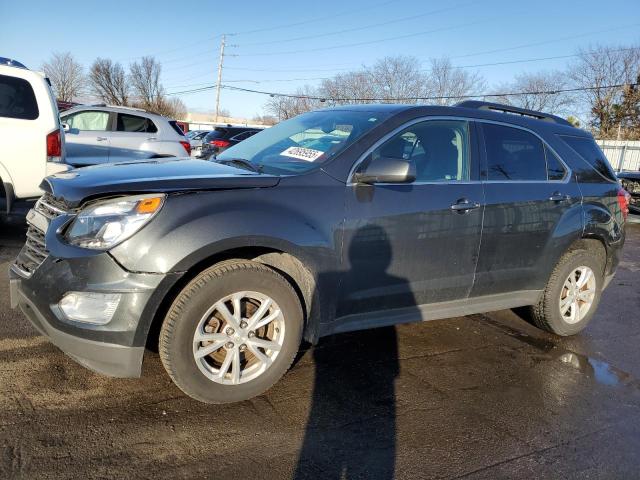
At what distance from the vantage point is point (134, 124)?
420 inches

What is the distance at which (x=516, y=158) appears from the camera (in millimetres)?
4262

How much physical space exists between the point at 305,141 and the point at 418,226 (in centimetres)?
103

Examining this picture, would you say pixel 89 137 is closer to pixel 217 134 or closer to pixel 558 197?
pixel 217 134

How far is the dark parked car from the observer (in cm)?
275

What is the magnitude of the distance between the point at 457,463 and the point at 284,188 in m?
1.80

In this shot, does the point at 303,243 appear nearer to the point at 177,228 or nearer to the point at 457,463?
the point at 177,228

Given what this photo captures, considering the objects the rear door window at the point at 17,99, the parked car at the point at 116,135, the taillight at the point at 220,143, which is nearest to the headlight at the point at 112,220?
the rear door window at the point at 17,99

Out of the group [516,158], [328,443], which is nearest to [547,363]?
[516,158]

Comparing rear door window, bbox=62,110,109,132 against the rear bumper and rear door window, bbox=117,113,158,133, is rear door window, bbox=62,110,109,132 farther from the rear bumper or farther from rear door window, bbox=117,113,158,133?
the rear bumper

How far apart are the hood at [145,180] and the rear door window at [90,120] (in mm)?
7733

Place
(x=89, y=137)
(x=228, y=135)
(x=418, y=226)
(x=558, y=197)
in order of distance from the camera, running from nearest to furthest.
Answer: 1. (x=418, y=226)
2. (x=558, y=197)
3. (x=89, y=137)
4. (x=228, y=135)

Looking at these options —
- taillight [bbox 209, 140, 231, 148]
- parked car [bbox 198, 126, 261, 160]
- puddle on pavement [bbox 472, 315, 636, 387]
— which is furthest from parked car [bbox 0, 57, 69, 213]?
parked car [bbox 198, 126, 261, 160]

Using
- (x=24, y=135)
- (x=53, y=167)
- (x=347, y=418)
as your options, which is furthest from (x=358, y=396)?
(x=24, y=135)

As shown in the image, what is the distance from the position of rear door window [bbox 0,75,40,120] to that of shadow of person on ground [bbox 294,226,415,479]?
478cm
